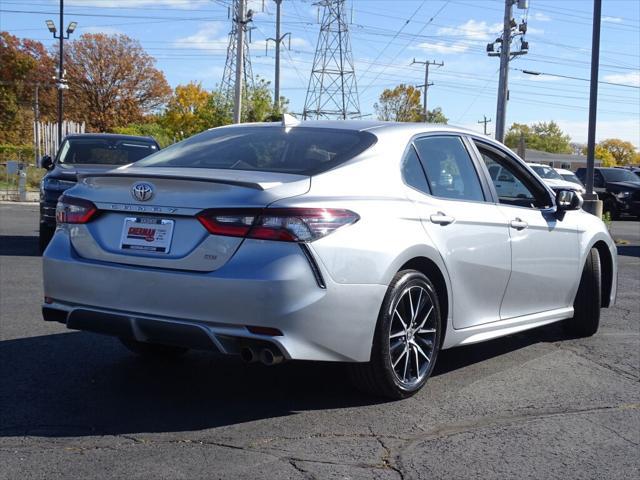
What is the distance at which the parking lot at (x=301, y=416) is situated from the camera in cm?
395

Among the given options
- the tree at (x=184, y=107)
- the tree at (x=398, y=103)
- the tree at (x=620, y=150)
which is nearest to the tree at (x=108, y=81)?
the tree at (x=184, y=107)

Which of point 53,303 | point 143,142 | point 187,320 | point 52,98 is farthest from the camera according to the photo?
point 52,98

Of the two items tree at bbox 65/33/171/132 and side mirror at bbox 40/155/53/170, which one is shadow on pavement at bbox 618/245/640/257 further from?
tree at bbox 65/33/171/132

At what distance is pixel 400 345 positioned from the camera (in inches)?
196

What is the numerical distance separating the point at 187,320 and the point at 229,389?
904 mm

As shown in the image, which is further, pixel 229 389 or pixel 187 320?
pixel 229 389

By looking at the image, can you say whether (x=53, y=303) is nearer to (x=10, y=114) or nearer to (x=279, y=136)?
(x=279, y=136)

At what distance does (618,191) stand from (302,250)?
90.0 ft

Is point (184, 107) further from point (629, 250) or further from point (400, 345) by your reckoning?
point (400, 345)

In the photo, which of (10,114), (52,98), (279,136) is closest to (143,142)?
(279,136)

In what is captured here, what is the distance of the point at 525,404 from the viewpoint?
5.11m

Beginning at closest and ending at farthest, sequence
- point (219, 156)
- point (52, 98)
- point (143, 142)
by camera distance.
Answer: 1. point (219, 156)
2. point (143, 142)
3. point (52, 98)

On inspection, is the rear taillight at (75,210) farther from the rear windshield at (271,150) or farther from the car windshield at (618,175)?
the car windshield at (618,175)

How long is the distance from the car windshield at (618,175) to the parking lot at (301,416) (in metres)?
24.8
